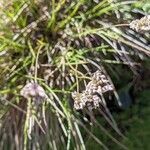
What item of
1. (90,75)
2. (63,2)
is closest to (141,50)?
(90,75)

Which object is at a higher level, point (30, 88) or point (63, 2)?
point (63, 2)

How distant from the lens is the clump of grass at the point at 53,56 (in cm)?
157

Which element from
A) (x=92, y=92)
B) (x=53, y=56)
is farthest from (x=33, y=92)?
(x=53, y=56)

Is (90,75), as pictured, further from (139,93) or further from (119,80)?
(139,93)

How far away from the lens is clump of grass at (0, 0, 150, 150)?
5.14ft

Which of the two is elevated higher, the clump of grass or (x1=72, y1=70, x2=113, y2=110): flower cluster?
the clump of grass

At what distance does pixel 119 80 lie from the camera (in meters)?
1.77

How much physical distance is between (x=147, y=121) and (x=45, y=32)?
0.54 metres

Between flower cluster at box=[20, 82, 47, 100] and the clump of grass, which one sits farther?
the clump of grass

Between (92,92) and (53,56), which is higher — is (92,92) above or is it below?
below

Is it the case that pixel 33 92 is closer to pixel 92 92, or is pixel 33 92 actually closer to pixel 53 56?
pixel 92 92

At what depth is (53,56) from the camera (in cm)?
160

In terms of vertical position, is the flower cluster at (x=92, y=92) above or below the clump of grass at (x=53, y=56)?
below

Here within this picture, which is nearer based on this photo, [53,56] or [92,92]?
[92,92]
